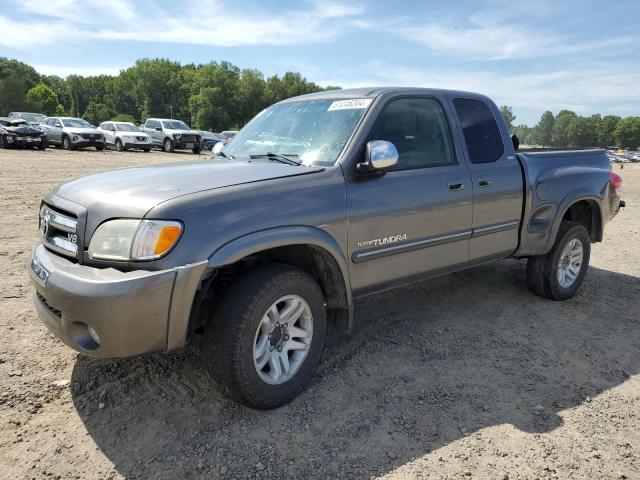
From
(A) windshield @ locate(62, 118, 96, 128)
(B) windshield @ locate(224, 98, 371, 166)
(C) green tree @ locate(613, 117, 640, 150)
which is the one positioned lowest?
(A) windshield @ locate(62, 118, 96, 128)

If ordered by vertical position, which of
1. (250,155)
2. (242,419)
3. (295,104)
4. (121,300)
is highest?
(295,104)

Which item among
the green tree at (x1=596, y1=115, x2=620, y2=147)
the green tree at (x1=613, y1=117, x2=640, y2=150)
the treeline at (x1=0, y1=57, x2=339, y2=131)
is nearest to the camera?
the treeline at (x1=0, y1=57, x2=339, y2=131)

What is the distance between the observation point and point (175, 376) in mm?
3354

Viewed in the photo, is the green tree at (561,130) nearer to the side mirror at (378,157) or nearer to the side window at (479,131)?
the side window at (479,131)

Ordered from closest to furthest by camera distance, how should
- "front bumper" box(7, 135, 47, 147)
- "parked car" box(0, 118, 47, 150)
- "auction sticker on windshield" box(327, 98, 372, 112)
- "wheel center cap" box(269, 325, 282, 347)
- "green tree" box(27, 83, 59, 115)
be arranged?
"wheel center cap" box(269, 325, 282, 347) < "auction sticker on windshield" box(327, 98, 372, 112) < "parked car" box(0, 118, 47, 150) < "front bumper" box(7, 135, 47, 147) < "green tree" box(27, 83, 59, 115)

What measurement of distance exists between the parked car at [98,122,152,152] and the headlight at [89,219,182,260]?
2626cm

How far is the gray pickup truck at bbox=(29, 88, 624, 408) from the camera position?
256 centimetres

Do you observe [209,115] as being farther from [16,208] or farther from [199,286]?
[199,286]

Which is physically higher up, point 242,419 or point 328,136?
point 328,136

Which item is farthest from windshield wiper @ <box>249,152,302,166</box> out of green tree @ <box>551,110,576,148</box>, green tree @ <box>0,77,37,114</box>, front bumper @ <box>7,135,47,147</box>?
green tree @ <box>551,110,576,148</box>

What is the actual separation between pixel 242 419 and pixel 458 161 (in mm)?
2528

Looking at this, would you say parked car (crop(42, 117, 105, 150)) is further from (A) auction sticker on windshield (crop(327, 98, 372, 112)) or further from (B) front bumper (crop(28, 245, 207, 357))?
(B) front bumper (crop(28, 245, 207, 357))

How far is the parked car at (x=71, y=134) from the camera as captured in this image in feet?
81.7

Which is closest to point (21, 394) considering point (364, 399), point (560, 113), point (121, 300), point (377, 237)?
point (121, 300)
